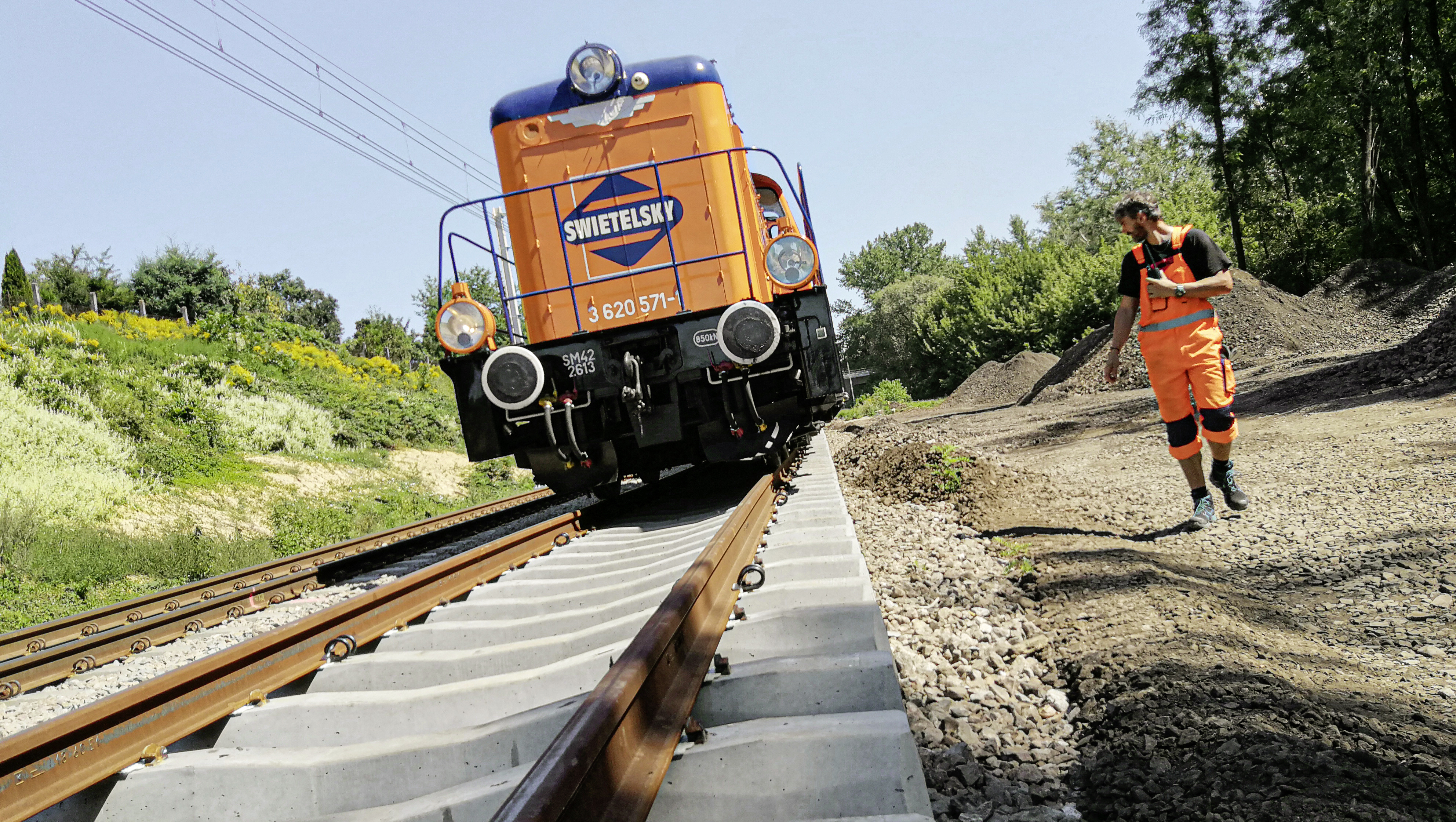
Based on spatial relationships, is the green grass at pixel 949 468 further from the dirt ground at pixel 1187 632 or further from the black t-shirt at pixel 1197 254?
the black t-shirt at pixel 1197 254

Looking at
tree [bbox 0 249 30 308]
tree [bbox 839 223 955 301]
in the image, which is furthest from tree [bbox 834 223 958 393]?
tree [bbox 0 249 30 308]

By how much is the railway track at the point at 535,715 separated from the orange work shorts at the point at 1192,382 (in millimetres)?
2357

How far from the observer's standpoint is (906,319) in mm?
53219

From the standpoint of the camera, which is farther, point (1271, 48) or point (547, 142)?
point (1271, 48)

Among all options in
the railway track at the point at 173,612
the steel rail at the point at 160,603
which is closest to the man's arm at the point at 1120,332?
the railway track at the point at 173,612

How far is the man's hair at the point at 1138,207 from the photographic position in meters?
4.91

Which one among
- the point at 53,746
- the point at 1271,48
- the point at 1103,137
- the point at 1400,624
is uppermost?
the point at 1103,137

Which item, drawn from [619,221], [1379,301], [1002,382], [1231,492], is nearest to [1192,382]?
[1231,492]

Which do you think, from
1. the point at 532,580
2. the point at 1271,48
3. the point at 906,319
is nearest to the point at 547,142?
the point at 532,580

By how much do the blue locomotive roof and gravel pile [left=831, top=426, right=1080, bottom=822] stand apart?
378 cm

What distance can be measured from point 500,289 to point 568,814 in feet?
17.8

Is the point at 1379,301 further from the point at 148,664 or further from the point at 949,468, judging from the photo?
the point at 148,664

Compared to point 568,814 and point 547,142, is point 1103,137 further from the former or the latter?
point 568,814

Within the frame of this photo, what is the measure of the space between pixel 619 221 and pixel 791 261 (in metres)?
1.46
